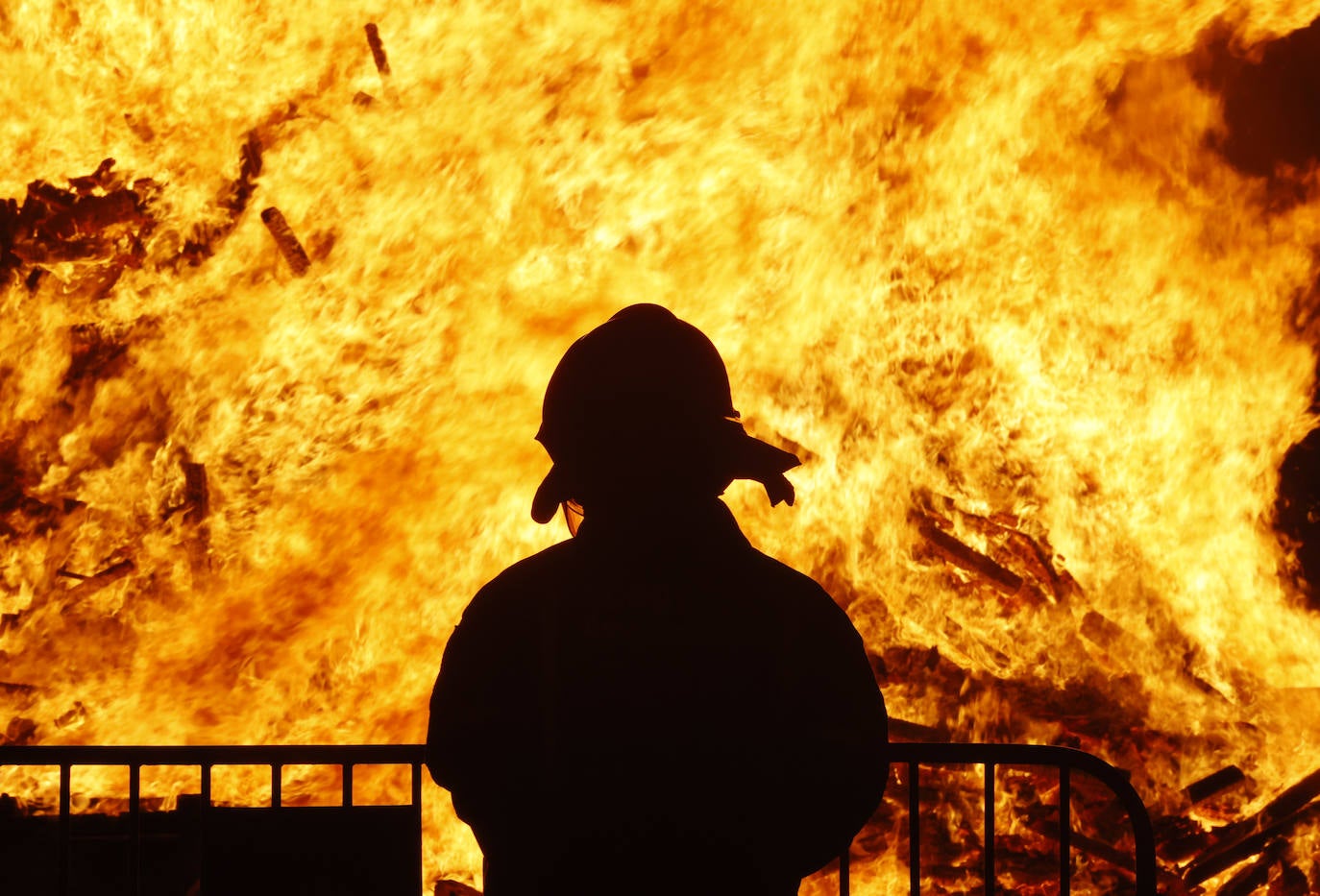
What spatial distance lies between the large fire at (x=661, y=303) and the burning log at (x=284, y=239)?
17mm

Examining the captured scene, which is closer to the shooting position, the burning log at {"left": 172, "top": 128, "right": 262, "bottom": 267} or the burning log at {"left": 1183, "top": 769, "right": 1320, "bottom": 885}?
the burning log at {"left": 172, "top": 128, "right": 262, "bottom": 267}

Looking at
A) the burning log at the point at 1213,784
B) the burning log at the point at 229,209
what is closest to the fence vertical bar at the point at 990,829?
the burning log at the point at 1213,784

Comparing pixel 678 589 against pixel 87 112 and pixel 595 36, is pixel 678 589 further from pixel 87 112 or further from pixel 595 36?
pixel 87 112

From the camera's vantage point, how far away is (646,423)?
1698 mm

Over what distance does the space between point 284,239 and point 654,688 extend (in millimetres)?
3460

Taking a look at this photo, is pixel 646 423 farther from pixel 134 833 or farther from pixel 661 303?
pixel 661 303

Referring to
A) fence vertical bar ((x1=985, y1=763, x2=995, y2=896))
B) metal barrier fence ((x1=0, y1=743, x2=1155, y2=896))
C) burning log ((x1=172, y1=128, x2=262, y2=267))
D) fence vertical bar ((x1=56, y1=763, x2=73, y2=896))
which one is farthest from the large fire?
fence vertical bar ((x1=985, y1=763, x2=995, y2=896))

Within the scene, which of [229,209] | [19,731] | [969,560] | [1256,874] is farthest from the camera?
[969,560]

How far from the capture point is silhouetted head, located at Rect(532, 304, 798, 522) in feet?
5.57

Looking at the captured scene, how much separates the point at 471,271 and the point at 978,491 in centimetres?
274

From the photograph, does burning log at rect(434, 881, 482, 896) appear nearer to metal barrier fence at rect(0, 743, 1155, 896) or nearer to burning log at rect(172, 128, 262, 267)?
metal barrier fence at rect(0, 743, 1155, 896)

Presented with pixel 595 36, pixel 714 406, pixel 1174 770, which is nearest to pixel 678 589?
pixel 714 406

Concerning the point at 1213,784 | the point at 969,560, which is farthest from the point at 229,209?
the point at 1213,784

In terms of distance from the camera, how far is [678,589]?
169cm
